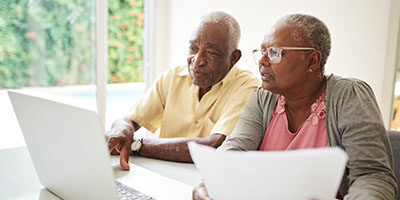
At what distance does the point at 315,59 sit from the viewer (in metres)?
1.15

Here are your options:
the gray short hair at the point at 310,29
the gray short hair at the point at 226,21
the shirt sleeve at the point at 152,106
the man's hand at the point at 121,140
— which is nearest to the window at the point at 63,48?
the shirt sleeve at the point at 152,106

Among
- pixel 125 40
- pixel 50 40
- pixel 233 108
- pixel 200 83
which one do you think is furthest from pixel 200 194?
pixel 125 40

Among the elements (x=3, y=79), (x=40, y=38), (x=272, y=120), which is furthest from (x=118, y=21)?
(x=272, y=120)

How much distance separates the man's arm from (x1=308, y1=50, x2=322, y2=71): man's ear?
0.48 meters

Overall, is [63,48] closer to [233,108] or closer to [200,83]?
[200,83]

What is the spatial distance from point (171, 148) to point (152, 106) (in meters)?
0.43

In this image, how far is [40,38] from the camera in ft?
8.61

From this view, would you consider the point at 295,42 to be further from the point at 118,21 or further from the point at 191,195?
the point at 118,21

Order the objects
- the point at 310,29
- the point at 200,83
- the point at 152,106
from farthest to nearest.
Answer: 1. the point at 152,106
2. the point at 200,83
3. the point at 310,29

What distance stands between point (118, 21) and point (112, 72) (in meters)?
0.46

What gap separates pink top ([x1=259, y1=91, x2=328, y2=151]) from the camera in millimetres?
1126

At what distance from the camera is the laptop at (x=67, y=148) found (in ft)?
2.22

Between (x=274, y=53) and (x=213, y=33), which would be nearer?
(x=274, y=53)

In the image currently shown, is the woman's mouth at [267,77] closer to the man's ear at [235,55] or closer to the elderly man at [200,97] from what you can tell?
the elderly man at [200,97]
